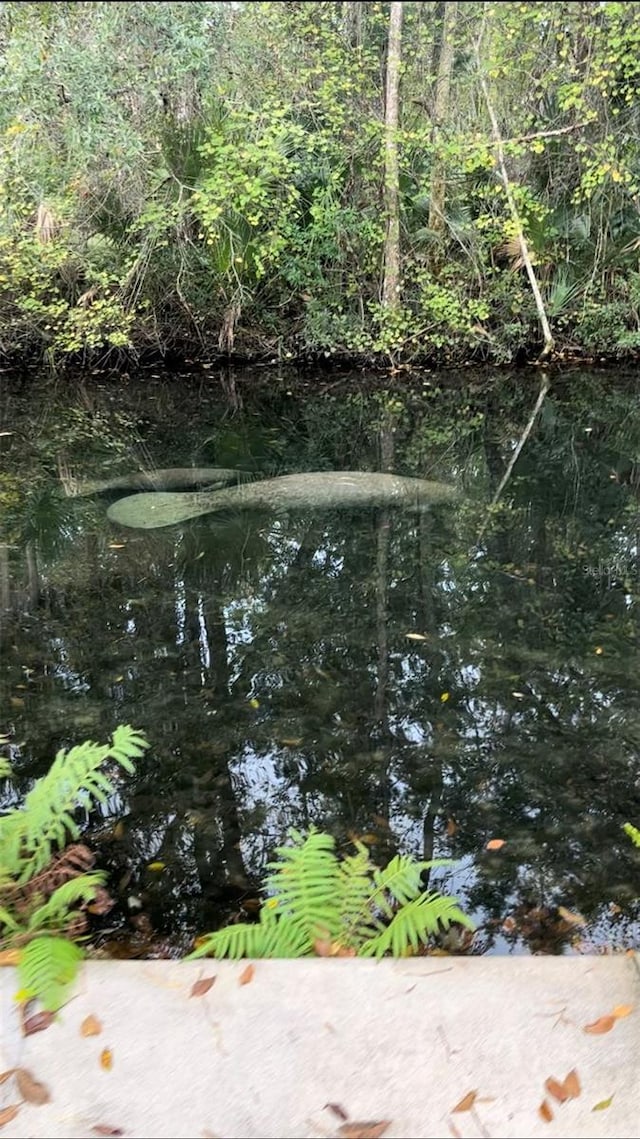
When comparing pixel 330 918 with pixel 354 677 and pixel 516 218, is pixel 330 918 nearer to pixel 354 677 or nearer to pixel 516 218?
pixel 354 677

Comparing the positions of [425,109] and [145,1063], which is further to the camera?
[425,109]

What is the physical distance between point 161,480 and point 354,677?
441 cm

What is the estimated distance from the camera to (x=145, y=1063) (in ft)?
6.89

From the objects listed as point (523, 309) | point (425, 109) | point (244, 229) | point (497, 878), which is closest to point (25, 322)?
point (244, 229)

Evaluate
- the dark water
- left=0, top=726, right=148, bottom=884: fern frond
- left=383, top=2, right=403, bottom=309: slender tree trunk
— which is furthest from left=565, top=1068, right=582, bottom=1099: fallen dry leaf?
left=383, top=2, right=403, bottom=309: slender tree trunk

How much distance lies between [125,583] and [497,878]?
151 inches

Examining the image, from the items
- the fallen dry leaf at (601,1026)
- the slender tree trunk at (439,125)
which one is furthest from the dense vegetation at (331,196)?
the fallen dry leaf at (601,1026)

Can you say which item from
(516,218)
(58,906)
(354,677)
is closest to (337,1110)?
(58,906)

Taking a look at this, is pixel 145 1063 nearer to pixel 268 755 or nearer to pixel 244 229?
pixel 268 755

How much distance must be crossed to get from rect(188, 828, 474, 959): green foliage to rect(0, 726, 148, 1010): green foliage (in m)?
0.43

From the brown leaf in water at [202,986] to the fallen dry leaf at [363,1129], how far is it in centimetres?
58

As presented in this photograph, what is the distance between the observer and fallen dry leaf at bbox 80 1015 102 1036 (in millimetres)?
2209

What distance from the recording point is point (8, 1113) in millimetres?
1964

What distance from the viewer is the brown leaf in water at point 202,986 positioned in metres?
2.33
